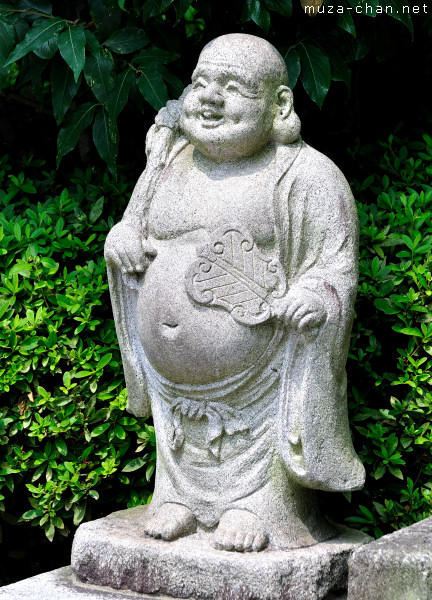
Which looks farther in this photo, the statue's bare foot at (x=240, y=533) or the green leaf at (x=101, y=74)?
the green leaf at (x=101, y=74)

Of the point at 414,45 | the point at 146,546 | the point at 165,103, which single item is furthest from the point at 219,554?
the point at 414,45

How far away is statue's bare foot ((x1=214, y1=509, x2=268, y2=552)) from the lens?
388 centimetres

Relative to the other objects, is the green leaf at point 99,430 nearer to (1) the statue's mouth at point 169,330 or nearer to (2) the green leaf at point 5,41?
(1) the statue's mouth at point 169,330

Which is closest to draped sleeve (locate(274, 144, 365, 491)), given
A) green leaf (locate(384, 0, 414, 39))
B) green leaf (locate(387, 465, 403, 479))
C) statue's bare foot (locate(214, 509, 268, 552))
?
statue's bare foot (locate(214, 509, 268, 552))

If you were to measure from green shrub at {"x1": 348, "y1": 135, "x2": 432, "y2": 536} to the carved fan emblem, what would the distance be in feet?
2.75

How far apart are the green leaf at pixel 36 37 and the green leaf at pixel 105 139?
0.45 metres

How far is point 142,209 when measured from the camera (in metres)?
4.24

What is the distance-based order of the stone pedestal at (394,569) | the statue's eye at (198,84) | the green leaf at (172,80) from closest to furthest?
1. the stone pedestal at (394,569)
2. the statue's eye at (198,84)
3. the green leaf at (172,80)

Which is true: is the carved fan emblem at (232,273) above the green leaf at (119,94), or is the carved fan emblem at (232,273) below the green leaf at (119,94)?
below

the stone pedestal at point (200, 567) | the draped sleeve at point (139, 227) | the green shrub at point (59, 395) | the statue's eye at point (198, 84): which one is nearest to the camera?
the stone pedestal at point (200, 567)

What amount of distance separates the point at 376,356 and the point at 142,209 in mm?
1319

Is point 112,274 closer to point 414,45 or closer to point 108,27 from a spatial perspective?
point 108,27

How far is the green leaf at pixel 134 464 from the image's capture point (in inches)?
190

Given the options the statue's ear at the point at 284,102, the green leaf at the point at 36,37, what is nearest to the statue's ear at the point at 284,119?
the statue's ear at the point at 284,102
